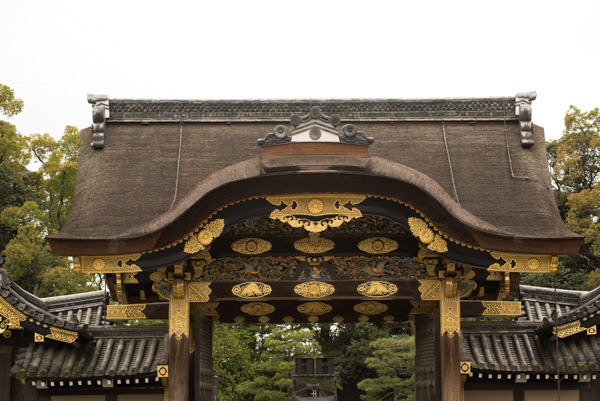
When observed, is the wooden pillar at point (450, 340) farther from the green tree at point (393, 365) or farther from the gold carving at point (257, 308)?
the green tree at point (393, 365)

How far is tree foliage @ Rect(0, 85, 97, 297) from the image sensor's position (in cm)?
3030

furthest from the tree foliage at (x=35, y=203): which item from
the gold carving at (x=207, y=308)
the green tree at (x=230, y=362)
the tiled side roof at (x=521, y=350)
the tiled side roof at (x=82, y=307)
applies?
the tiled side roof at (x=521, y=350)

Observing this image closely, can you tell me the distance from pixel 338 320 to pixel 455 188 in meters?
2.82

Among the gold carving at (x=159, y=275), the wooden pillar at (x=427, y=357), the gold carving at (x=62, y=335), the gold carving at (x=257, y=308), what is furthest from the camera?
the gold carving at (x=257, y=308)

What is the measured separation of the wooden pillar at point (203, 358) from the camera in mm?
10012

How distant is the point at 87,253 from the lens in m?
8.92

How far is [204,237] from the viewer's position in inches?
354

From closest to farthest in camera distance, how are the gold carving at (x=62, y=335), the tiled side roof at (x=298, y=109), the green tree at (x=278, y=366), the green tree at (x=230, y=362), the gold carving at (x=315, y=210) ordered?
the gold carving at (x=315, y=210), the gold carving at (x=62, y=335), the tiled side roof at (x=298, y=109), the green tree at (x=230, y=362), the green tree at (x=278, y=366)

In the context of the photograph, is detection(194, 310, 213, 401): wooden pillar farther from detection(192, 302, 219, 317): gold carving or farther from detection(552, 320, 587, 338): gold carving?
detection(552, 320, 587, 338): gold carving

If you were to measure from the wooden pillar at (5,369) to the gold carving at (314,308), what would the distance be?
4.40m

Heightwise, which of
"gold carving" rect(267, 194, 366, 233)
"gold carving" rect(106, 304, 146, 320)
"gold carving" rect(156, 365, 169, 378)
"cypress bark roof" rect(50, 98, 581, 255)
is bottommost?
"gold carving" rect(156, 365, 169, 378)

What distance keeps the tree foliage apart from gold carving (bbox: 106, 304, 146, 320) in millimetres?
20546

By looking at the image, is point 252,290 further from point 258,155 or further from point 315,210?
point 258,155

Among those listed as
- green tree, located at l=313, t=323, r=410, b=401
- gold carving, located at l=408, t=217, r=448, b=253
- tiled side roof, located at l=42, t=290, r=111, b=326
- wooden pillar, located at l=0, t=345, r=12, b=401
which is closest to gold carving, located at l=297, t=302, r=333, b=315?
gold carving, located at l=408, t=217, r=448, b=253
